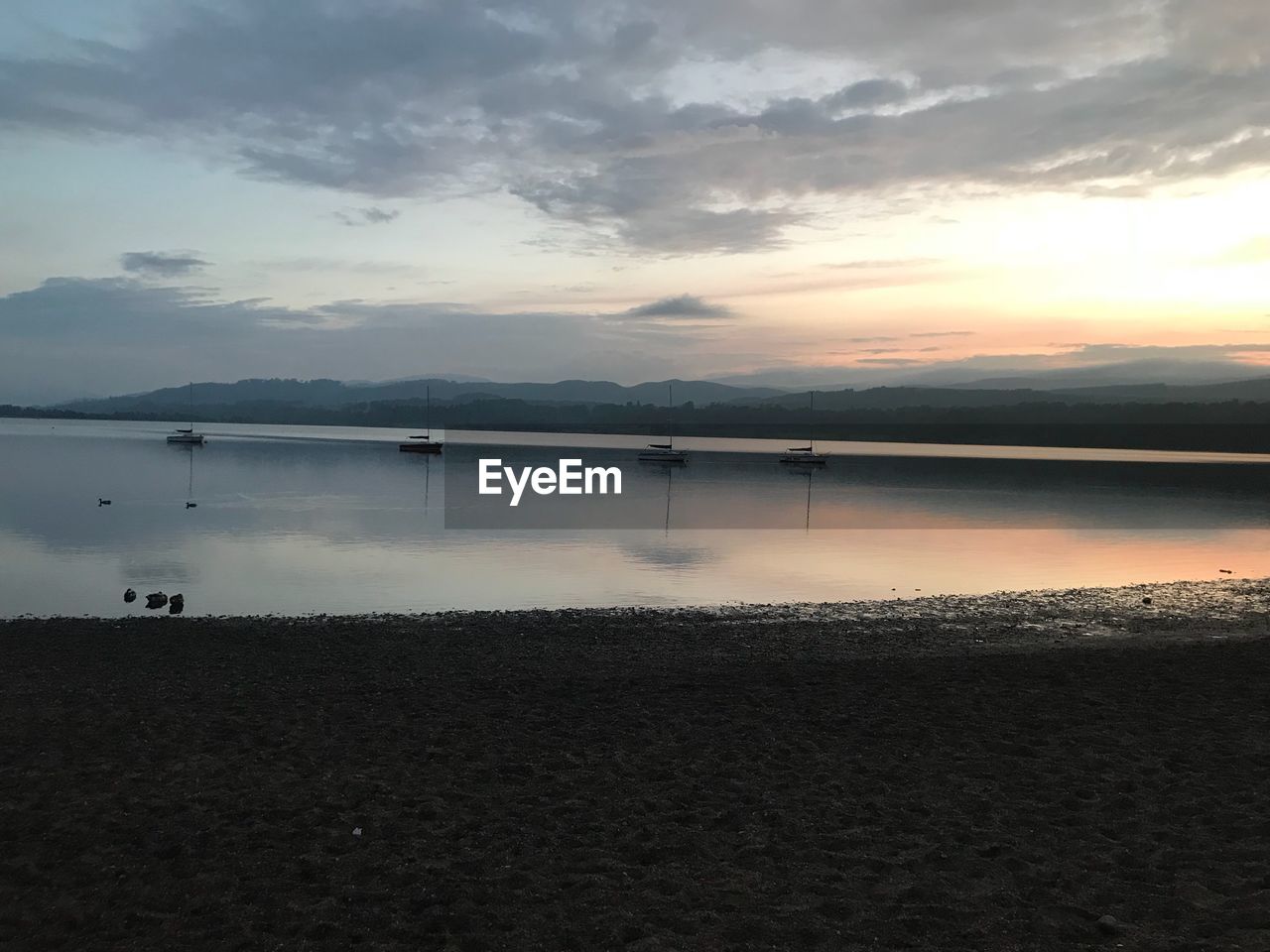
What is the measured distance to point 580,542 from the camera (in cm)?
3328

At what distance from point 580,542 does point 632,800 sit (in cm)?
2588

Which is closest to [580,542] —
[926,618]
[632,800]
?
[926,618]

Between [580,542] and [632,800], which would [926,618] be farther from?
[580,542]

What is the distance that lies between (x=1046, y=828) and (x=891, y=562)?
22691 millimetres

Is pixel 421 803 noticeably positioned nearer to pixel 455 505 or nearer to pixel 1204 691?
pixel 1204 691

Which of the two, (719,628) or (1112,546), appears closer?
(719,628)

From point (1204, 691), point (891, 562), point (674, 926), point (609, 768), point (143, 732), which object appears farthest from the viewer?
point (891, 562)

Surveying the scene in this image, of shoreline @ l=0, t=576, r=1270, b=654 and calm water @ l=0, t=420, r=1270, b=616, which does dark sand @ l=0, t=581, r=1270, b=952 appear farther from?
calm water @ l=0, t=420, r=1270, b=616

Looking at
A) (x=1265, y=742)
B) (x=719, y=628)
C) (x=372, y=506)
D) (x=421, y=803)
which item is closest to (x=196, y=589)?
(x=719, y=628)

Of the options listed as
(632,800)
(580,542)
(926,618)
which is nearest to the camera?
(632,800)

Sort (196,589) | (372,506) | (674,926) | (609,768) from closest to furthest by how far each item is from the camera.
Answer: (674,926) → (609,768) → (196,589) → (372,506)

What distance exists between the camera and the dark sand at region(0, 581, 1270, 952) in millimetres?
5551

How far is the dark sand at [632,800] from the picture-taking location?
5.55 meters

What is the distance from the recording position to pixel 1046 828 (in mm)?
6887
